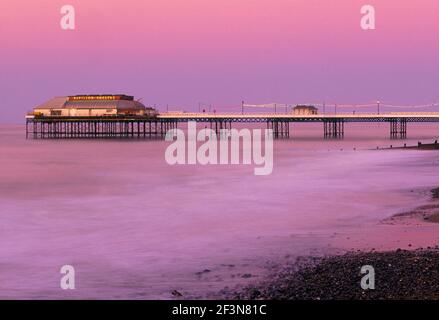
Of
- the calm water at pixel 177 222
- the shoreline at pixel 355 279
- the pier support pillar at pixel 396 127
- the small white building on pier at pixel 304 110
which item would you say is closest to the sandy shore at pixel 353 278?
the shoreline at pixel 355 279

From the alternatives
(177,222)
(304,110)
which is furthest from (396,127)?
(177,222)

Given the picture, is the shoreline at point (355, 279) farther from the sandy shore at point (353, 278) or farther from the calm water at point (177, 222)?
the calm water at point (177, 222)

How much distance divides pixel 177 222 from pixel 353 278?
34.4 ft

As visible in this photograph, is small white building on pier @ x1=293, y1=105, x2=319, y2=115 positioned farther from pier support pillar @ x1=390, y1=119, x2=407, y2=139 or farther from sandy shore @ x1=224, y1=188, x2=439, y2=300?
sandy shore @ x1=224, y1=188, x2=439, y2=300

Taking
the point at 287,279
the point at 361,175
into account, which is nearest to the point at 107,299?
the point at 287,279

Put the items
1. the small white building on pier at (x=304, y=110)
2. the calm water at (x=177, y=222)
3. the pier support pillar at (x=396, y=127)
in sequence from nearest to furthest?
the calm water at (x=177, y=222), the pier support pillar at (x=396, y=127), the small white building on pier at (x=304, y=110)

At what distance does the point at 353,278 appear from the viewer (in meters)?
10.8

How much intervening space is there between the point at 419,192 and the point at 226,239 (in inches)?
487

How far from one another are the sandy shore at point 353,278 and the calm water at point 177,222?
31.3 inches

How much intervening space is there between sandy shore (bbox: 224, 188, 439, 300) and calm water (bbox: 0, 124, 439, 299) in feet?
2.61

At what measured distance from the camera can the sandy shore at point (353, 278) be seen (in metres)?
9.81

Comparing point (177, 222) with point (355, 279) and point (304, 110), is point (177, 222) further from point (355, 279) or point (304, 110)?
point (304, 110)

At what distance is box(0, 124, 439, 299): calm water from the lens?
41.9ft

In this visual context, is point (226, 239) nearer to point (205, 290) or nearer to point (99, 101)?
point (205, 290)
